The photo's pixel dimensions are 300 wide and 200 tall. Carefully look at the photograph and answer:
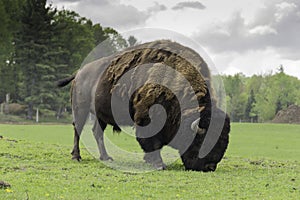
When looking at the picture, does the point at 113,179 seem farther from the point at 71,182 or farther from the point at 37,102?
the point at 37,102

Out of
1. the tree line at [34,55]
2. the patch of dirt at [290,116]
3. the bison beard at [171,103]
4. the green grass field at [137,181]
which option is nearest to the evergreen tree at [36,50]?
the tree line at [34,55]

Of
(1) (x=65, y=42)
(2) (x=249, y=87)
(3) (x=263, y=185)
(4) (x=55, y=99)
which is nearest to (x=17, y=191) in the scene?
(3) (x=263, y=185)

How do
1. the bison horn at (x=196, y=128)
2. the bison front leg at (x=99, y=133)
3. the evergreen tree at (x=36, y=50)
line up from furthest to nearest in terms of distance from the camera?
the evergreen tree at (x=36, y=50) → the bison front leg at (x=99, y=133) → the bison horn at (x=196, y=128)

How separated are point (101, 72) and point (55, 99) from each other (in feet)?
153

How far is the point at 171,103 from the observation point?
10.6 m

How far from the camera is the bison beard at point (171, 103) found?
33.8 ft

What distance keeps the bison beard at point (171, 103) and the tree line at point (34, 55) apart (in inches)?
1806

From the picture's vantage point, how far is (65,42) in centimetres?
6444

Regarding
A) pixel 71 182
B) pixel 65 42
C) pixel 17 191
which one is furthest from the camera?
pixel 65 42

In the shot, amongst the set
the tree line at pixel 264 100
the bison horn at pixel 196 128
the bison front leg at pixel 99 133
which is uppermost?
the tree line at pixel 264 100

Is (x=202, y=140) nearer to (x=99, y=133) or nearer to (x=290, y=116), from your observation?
(x=99, y=133)

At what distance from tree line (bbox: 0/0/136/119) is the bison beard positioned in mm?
45883

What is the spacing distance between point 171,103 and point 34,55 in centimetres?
4950

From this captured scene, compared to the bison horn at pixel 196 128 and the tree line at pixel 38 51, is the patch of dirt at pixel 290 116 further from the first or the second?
the bison horn at pixel 196 128
